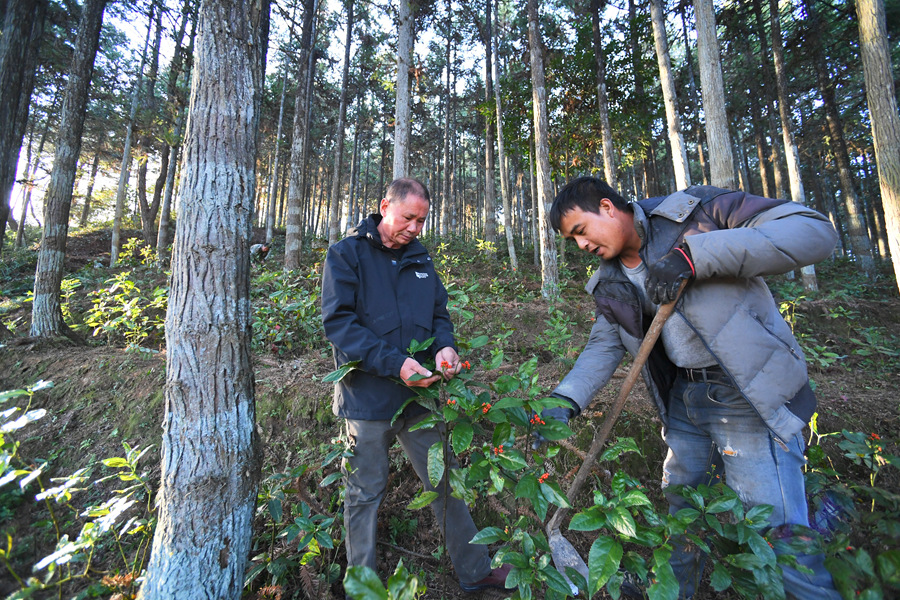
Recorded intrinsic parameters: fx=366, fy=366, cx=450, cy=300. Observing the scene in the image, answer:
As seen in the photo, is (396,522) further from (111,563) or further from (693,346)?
(693,346)

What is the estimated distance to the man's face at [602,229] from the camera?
180 centimetres

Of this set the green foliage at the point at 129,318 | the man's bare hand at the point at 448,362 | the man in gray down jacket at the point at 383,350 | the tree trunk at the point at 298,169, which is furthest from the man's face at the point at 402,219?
the tree trunk at the point at 298,169

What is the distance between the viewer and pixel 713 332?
62.7 inches

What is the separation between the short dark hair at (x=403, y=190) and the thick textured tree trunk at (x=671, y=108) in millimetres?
6171

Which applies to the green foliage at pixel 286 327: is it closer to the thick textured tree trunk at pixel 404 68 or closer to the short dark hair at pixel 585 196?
the thick textured tree trunk at pixel 404 68

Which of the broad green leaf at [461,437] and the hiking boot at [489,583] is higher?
the broad green leaf at [461,437]

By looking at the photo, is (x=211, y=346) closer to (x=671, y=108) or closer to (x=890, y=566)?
(x=890, y=566)

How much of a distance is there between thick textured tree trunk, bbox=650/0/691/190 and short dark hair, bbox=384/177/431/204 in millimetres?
6171

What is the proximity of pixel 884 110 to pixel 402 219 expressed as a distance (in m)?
6.53

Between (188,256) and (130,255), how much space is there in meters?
13.3

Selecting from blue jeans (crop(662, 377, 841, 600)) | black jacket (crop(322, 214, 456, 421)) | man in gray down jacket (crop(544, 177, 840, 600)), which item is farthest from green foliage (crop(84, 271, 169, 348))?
blue jeans (crop(662, 377, 841, 600))

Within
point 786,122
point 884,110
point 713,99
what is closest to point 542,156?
point 713,99

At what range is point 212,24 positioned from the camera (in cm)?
185

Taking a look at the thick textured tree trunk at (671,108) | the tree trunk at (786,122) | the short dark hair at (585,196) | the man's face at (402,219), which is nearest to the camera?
the short dark hair at (585,196)
